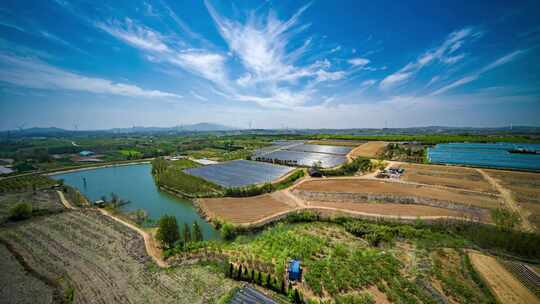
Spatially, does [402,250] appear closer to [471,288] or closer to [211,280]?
[471,288]

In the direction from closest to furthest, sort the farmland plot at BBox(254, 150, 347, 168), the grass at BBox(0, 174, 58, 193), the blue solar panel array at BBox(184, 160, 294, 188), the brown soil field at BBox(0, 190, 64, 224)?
the brown soil field at BBox(0, 190, 64, 224)
the grass at BBox(0, 174, 58, 193)
the blue solar panel array at BBox(184, 160, 294, 188)
the farmland plot at BBox(254, 150, 347, 168)

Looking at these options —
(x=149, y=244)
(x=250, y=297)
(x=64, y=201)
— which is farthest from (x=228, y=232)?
(x=64, y=201)

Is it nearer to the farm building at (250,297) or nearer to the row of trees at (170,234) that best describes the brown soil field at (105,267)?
the farm building at (250,297)

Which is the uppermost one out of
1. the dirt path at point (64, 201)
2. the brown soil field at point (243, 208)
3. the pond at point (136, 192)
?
the brown soil field at point (243, 208)

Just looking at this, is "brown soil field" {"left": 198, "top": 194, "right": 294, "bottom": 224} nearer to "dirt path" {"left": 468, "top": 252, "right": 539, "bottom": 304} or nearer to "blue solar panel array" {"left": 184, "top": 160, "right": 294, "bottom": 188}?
"blue solar panel array" {"left": 184, "top": 160, "right": 294, "bottom": 188}

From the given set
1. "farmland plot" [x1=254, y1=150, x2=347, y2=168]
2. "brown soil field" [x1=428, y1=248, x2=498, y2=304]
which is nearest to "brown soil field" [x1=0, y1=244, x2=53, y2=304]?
"brown soil field" [x1=428, y1=248, x2=498, y2=304]

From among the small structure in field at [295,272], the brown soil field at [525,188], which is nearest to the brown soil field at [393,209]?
the brown soil field at [525,188]

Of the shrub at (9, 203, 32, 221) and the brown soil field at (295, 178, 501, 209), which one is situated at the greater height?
the brown soil field at (295, 178, 501, 209)

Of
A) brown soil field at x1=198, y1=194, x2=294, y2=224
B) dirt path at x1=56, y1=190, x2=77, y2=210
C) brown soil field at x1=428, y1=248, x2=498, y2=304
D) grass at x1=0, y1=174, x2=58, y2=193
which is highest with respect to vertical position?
brown soil field at x1=428, y1=248, x2=498, y2=304
